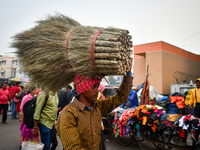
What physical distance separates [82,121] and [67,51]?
67 cm

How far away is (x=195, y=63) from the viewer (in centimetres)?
2006

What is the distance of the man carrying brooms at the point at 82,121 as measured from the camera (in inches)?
56.5

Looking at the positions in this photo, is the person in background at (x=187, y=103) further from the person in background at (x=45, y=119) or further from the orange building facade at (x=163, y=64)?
the orange building facade at (x=163, y=64)

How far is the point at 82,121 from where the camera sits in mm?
1604

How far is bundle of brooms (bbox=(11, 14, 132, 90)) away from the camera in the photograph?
141cm

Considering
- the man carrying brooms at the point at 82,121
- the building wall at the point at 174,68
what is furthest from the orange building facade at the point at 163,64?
the man carrying brooms at the point at 82,121

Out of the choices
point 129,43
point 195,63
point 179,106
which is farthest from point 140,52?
point 129,43

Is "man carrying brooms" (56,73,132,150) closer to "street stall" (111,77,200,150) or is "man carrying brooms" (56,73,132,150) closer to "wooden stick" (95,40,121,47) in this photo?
"wooden stick" (95,40,121,47)

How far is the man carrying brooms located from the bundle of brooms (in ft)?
0.50

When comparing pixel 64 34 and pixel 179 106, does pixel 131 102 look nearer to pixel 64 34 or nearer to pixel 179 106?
pixel 179 106

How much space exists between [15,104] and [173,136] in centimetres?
826

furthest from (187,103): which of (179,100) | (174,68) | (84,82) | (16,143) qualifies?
(174,68)

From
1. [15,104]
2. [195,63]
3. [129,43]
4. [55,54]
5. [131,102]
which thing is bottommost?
[15,104]

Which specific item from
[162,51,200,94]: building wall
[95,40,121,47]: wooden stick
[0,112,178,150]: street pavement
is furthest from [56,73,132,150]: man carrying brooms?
[162,51,200,94]: building wall
